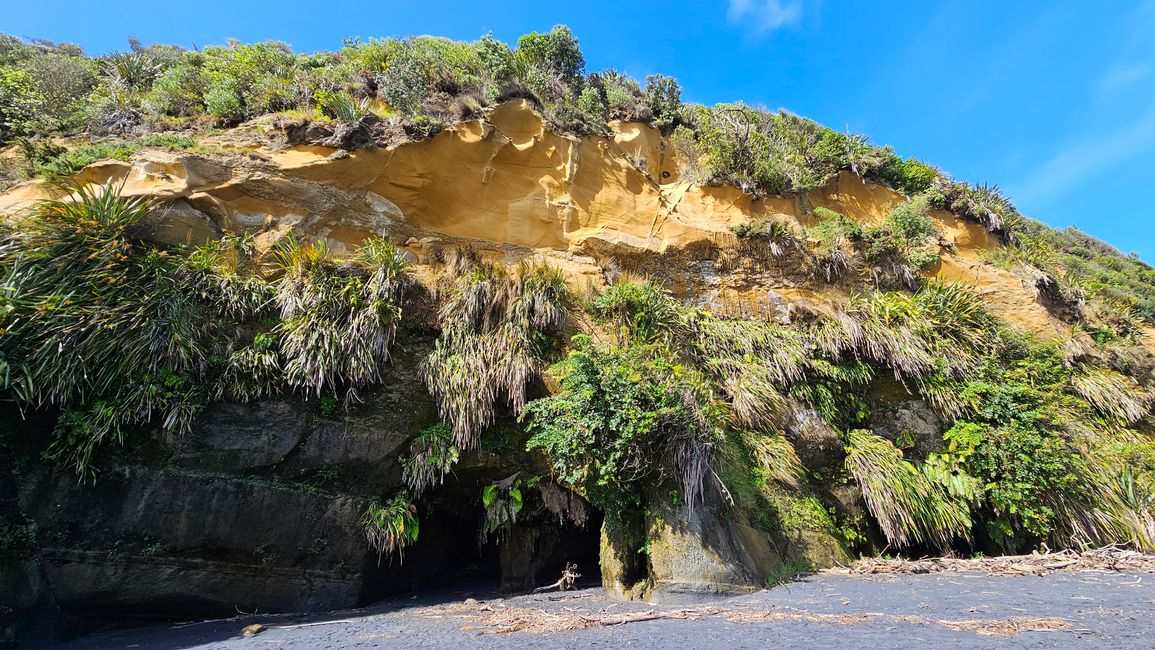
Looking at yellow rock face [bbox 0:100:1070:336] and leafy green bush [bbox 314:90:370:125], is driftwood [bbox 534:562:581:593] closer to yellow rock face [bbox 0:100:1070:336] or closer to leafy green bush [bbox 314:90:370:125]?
yellow rock face [bbox 0:100:1070:336]

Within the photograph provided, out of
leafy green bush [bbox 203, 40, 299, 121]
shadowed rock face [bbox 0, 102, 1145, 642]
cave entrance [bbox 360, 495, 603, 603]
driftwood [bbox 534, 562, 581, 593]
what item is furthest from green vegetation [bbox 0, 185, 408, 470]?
driftwood [bbox 534, 562, 581, 593]

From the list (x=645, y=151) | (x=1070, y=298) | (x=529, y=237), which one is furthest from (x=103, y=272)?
(x=1070, y=298)

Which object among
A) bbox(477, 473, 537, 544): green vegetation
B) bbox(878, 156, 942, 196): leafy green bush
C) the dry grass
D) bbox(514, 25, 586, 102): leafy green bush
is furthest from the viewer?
bbox(878, 156, 942, 196): leafy green bush

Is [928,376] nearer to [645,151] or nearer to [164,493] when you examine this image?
[645,151]

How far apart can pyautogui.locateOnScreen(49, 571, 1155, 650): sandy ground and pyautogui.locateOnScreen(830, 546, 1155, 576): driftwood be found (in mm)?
263

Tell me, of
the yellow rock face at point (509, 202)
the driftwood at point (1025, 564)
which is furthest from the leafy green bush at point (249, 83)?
the driftwood at point (1025, 564)

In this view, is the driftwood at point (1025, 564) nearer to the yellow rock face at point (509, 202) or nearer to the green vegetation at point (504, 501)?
the green vegetation at point (504, 501)

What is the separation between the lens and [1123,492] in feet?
22.9

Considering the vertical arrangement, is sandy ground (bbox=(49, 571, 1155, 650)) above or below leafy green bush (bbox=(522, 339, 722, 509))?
below

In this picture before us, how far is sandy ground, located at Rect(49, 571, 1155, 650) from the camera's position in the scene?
3426 millimetres

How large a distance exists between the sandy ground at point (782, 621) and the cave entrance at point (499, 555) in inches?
28.7

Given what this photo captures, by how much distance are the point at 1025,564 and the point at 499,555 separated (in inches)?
280

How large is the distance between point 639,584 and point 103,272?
7352 millimetres

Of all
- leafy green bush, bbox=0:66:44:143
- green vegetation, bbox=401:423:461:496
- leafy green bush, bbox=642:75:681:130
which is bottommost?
green vegetation, bbox=401:423:461:496
